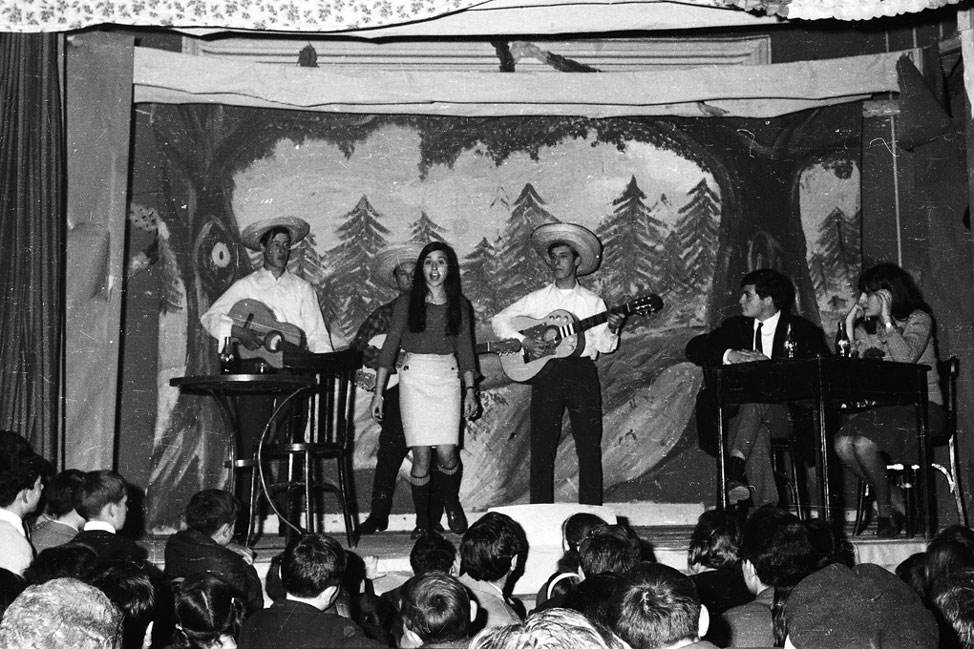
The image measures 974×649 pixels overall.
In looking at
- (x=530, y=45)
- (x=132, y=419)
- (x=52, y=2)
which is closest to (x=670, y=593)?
(x=52, y=2)

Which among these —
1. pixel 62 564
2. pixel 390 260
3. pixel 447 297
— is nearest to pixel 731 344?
pixel 447 297

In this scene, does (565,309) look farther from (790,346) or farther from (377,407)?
(790,346)

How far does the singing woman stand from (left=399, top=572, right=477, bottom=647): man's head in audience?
4.04 m

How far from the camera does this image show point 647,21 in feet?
22.5

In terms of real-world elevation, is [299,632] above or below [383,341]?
below

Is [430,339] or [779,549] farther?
[430,339]

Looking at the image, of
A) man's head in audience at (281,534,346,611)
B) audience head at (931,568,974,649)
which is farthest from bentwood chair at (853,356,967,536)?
man's head in audience at (281,534,346,611)

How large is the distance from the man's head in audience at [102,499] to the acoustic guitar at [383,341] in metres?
3.63

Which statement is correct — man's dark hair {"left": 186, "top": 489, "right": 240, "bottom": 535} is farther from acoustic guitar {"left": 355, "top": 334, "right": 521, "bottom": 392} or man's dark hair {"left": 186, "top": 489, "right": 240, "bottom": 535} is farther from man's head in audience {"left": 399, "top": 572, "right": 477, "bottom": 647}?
acoustic guitar {"left": 355, "top": 334, "right": 521, "bottom": 392}

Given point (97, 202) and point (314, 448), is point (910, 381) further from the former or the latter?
point (97, 202)

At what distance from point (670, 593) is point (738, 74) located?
5682mm

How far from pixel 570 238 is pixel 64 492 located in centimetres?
457

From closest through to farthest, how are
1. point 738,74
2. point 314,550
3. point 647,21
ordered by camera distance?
point 314,550, point 647,21, point 738,74

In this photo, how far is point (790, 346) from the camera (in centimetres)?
650
